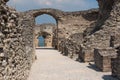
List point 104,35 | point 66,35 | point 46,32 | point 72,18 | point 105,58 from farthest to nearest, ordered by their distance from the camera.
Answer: point 46,32 → point 72,18 → point 66,35 → point 104,35 → point 105,58

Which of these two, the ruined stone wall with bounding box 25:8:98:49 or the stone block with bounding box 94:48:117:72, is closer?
the stone block with bounding box 94:48:117:72

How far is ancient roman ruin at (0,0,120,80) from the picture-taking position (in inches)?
203

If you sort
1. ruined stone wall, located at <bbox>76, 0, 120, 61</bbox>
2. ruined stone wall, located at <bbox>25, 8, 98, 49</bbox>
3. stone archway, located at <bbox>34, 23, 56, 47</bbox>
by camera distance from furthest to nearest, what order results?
1. stone archway, located at <bbox>34, 23, 56, 47</bbox>
2. ruined stone wall, located at <bbox>25, 8, 98, 49</bbox>
3. ruined stone wall, located at <bbox>76, 0, 120, 61</bbox>

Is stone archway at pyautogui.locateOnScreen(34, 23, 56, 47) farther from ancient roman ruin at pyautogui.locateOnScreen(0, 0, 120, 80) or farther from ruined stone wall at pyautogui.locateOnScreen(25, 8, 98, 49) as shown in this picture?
ruined stone wall at pyautogui.locateOnScreen(25, 8, 98, 49)

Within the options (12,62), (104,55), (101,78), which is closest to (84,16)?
(104,55)

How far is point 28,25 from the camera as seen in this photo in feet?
44.1

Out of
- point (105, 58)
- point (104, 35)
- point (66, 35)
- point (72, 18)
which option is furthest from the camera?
point (72, 18)

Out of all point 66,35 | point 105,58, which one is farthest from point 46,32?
point 105,58

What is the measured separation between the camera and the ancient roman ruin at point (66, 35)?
16.9 ft

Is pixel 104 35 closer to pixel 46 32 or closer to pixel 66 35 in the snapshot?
pixel 66 35

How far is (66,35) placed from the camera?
93.2 ft

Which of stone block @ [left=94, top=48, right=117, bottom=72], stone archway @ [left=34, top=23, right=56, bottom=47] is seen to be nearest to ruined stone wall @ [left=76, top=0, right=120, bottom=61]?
stone block @ [left=94, top=48, right=117, bottom=72]

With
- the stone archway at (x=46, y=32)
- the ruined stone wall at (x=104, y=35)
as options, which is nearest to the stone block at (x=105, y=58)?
the ruined stone wall at (x=104, y=35)

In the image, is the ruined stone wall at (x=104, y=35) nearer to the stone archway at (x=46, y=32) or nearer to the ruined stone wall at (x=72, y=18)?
the ruined stone wall at (x=72, y=18)
